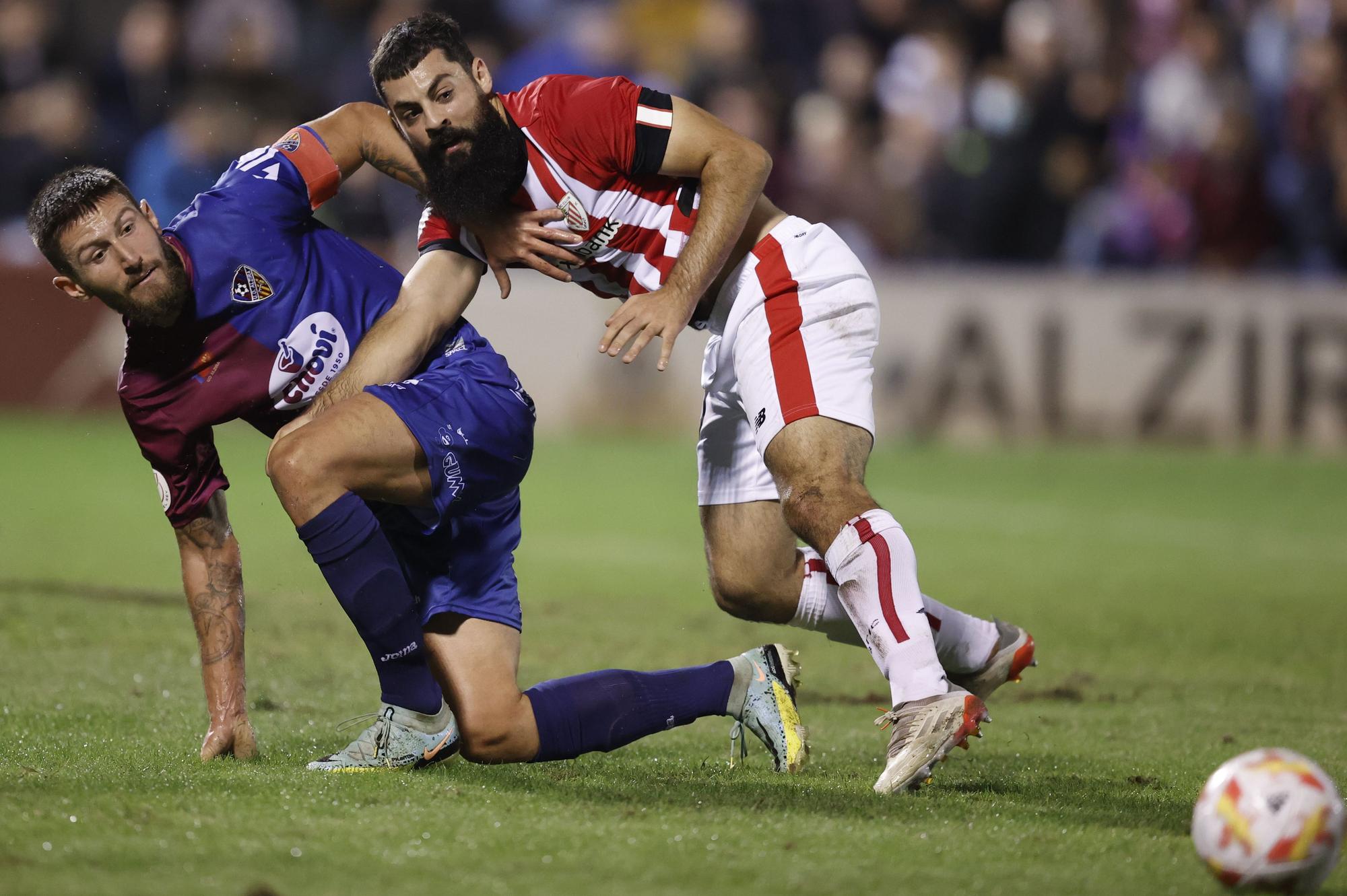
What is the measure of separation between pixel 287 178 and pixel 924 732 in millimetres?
2314

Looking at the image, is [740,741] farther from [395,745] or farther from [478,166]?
[478,166]

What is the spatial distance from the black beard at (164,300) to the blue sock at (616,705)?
4.55 feet

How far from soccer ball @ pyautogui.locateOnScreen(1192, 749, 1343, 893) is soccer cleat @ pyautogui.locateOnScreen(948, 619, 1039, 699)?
1603 millimetres

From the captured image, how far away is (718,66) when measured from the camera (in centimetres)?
1410

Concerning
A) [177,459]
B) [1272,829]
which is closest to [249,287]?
[177,459]

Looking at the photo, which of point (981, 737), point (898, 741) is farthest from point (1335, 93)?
point (898, 741)

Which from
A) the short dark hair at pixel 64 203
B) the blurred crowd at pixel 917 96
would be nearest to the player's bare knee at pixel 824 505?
the short dark hair at pixel 64 203

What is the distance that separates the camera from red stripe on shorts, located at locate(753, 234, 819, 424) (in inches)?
171

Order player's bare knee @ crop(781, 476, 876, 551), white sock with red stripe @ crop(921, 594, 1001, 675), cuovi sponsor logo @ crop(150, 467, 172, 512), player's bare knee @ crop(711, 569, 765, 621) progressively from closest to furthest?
player's bare knee @ crop(781, 476, 876, 551), cuovi sponsor logo @ crop(150, 467, 172, 512), white sock with red stripe @ crop(921, 594, 1001, 675), player's bare knee @ crop(711, 569, 765, 621)

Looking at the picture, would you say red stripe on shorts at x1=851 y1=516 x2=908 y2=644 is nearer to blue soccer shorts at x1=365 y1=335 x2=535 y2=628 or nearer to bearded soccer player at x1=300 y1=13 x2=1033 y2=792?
bearded soccer player at x1=300 y1=13 x2=1033 y2=792

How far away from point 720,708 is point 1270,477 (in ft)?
29.8

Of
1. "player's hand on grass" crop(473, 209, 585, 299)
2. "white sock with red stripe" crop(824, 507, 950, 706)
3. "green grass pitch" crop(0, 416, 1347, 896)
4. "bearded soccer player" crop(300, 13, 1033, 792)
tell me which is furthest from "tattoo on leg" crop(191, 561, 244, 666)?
"white sock with red stripe" crop(824, 507, 950, 706)

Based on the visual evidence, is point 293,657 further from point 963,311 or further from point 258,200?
point 963,311

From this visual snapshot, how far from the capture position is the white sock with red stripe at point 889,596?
406 centimetres
